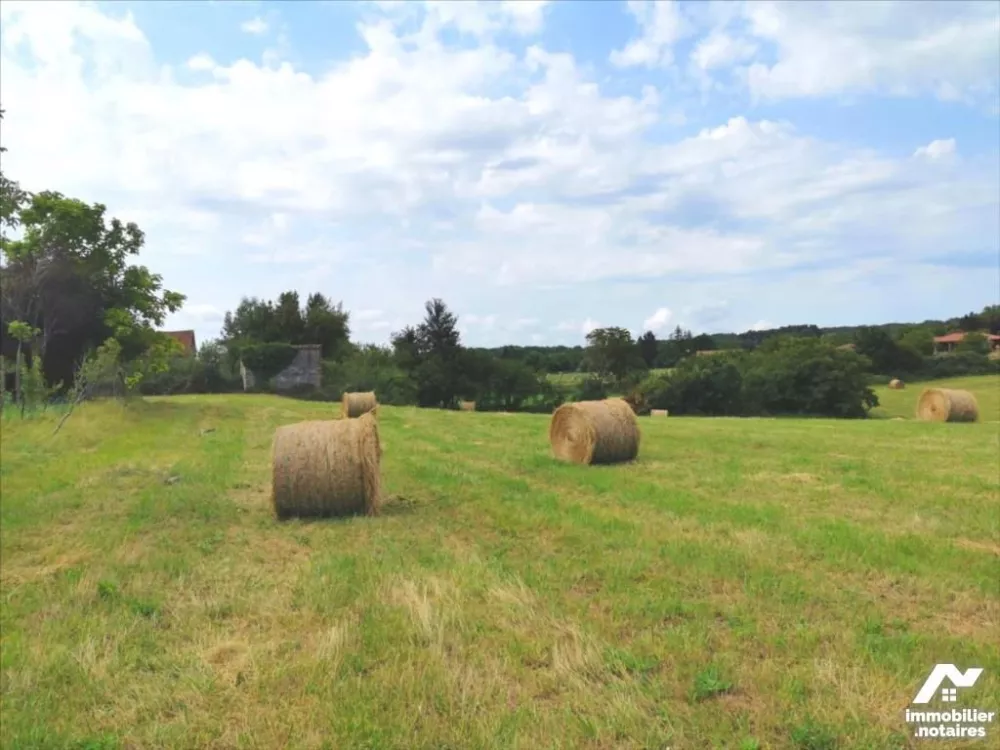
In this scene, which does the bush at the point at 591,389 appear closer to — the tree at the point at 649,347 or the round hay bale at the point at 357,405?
the tree at the point at 649,347

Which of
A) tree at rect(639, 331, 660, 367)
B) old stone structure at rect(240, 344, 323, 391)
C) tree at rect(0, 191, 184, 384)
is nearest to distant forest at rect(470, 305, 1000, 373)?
tree at rect(639, 331, 660, 367)

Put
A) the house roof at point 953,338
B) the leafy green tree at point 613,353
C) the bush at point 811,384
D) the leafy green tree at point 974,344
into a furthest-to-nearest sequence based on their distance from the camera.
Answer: the house roof at point 953,338 < the leafy green tree at point 974,344 < the leafy green tree at point 613,353 < the bush at point 811,384

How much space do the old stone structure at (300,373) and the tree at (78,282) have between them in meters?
18.9

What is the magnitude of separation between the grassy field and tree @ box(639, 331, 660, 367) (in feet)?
209

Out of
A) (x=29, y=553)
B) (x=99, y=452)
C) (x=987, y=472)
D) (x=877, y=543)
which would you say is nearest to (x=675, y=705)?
(x=877, y=543)

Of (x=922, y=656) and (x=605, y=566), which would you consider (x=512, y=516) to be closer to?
(x=605, y=566)

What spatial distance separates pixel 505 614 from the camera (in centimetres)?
564

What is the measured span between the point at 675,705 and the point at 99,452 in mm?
16694

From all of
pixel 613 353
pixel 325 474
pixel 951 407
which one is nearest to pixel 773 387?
pixel 613 353

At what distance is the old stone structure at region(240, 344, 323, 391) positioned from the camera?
5256cm

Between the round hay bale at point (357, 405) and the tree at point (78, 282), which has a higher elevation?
the tree at point (78, 282)

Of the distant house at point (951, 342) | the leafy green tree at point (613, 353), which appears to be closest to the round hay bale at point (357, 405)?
the leafy green tree at point (613, 353)

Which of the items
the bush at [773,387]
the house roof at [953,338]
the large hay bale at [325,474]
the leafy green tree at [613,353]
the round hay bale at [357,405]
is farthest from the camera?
the house roof at [953,338]

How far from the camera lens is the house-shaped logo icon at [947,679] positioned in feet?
13.9
